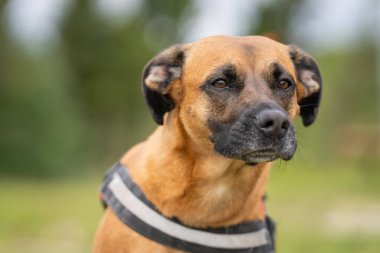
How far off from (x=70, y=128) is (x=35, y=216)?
26.1 ft

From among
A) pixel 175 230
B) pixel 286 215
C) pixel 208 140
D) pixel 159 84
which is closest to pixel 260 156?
pixel 208 140

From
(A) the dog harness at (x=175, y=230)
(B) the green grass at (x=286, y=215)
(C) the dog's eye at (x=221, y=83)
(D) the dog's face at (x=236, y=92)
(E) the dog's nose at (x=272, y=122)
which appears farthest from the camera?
(B) the green grass at (x=286, y=215)

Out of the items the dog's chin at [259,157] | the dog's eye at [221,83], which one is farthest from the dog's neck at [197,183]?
the dog's eye at [221,83]

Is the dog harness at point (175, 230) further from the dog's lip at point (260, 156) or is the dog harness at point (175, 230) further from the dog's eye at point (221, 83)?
the dog's eye at point (221, 83)

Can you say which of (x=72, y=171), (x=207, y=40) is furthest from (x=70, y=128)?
(x=207, y=40)

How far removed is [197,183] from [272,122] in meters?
0.69

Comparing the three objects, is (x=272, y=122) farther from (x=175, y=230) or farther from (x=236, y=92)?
(x=175, y=230)

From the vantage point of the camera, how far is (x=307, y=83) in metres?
4.57

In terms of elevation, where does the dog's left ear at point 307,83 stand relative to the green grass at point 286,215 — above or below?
above

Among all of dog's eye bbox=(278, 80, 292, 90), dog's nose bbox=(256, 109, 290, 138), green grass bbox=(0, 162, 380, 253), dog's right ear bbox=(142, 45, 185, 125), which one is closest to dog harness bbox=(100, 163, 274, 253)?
dog's right ear bbox=(142, 45, 185, 125)

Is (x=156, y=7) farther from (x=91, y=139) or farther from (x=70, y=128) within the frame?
(x=70, y=128)

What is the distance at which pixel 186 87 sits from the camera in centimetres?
434

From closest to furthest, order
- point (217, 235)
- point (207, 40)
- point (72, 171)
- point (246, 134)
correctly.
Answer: point (246, 134) < point (217, 235) < point (207, 40) < point (72, 171)

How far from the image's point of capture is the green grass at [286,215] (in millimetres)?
7733
